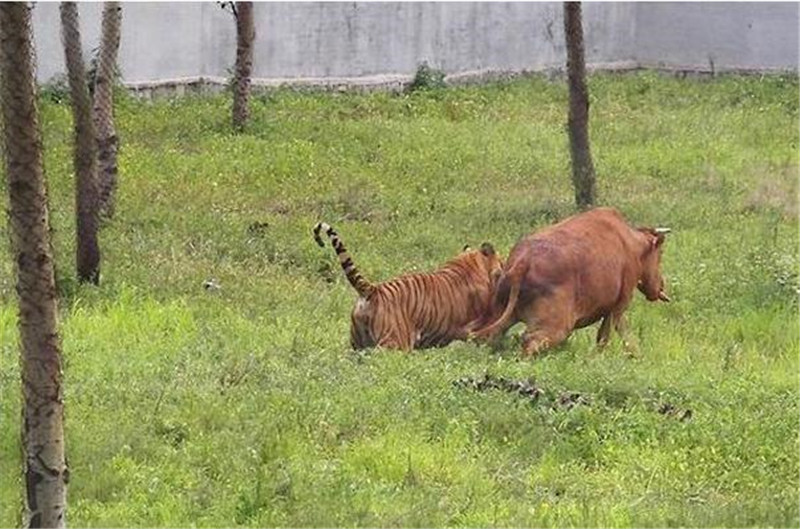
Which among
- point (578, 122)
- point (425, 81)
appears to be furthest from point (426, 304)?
point (425, 81)

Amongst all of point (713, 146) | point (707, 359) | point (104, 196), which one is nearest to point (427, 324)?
point (707, 359)

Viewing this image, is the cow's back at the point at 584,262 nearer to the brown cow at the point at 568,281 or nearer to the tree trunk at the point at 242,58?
the brown cow at the point at 568,281

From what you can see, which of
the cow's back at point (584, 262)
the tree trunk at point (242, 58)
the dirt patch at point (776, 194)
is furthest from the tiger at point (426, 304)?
the tree trunk at point (242, 58)

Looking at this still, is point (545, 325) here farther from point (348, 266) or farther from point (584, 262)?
point (348, 266)

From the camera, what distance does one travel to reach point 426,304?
994cm

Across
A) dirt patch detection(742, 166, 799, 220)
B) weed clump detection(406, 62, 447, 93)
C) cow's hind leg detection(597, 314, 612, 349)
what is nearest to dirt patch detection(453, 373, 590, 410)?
cow's hind leg detection(597, 314, 612, 349)

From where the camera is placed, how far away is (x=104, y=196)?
14.0 meters

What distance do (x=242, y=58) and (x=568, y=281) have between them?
9.21 m

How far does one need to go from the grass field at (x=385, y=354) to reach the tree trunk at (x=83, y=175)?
0.61 feet

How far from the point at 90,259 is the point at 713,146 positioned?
10.1m

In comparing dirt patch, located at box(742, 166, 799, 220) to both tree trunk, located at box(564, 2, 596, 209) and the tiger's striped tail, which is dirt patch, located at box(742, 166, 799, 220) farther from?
the tiger's striped tail

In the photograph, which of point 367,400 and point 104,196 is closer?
point 367,400

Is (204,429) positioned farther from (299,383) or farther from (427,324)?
(427,324)

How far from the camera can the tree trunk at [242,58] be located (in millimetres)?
18188
